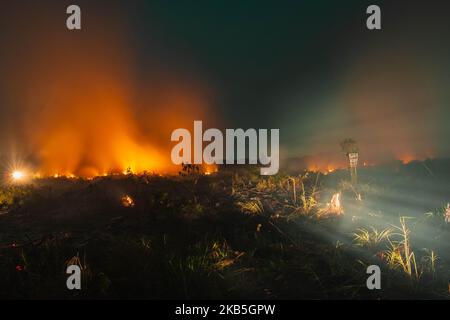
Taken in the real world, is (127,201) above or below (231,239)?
above

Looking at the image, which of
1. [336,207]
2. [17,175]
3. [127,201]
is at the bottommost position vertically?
[336,207]

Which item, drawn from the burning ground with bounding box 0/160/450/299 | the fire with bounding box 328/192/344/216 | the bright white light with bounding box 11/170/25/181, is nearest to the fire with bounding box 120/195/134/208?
the burning ground with bounding box 0/160/450/299

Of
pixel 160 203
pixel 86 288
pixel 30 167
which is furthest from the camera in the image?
pixel 30 167

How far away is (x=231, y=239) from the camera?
7648 mm

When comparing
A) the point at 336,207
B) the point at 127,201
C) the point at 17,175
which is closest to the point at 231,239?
the point at 336,207

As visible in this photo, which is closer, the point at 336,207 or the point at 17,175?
the point at 336,207

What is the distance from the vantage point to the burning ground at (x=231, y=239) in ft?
18.2

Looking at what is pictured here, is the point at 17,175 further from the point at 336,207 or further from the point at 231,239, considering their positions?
the point at 336,207

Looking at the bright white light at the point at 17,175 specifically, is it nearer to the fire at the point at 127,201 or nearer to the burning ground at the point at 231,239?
the burning ground at the point at 231,239

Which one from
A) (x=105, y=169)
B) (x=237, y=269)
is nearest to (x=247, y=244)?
(x=237, y=269)

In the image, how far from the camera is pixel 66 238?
7.67m
